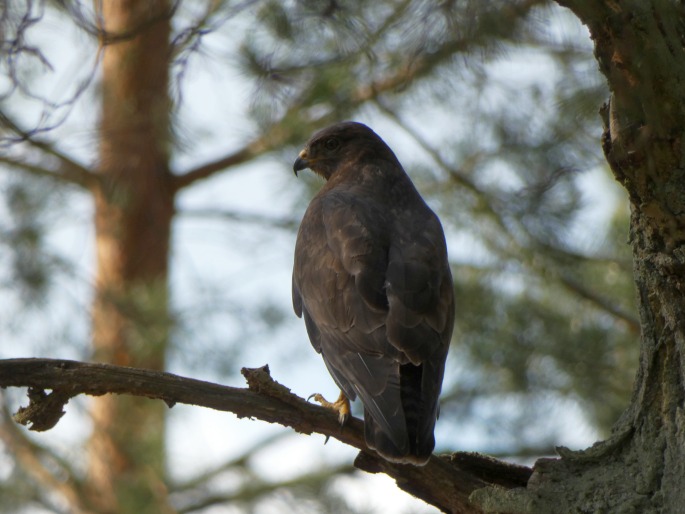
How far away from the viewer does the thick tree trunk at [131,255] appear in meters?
7.56

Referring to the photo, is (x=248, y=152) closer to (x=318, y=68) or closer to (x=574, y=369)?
(x=318, y=68)

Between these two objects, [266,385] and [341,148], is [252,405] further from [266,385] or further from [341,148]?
[341,148]

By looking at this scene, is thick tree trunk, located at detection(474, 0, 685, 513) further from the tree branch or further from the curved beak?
the curved beak

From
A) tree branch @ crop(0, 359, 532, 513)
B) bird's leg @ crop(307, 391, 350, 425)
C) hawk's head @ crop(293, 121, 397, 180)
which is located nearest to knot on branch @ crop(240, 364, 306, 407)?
tree branch @ crop(0, 359, 532, 513)

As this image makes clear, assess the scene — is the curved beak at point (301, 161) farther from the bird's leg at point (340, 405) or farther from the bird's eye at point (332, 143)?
the bird's leg at point (340, 405)

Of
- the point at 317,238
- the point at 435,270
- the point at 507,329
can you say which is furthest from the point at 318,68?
the point at 507,329

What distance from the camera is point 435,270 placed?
4.41 m

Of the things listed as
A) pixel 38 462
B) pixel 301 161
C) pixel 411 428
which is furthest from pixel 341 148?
pixel 38 462

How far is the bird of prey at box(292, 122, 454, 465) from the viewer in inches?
150

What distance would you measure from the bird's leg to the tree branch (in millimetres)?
39

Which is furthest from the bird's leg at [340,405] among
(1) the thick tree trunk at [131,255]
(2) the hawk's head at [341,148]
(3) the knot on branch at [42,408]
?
(1) the thick tree trunk at [131,255]

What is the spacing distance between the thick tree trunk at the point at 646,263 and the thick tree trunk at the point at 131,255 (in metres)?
4.42

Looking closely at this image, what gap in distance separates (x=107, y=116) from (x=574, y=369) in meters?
4.03

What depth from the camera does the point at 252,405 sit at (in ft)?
11.8
